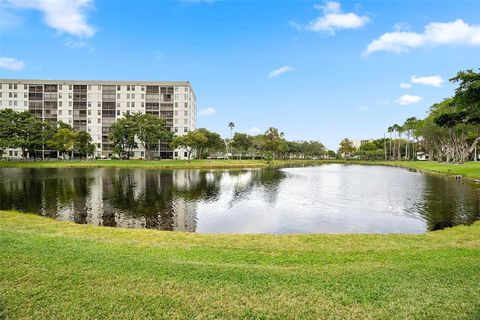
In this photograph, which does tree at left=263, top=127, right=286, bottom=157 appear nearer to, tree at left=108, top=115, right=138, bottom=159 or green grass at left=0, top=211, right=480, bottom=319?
tree at left=108, top=115, right=138, bottom=159

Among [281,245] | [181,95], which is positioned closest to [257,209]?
[281,245]

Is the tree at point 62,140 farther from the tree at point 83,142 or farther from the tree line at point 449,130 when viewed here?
the tree line at point 449,130

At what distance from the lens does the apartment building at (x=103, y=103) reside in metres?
121

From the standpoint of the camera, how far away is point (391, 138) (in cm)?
17788

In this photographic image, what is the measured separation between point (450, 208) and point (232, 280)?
83.2ft

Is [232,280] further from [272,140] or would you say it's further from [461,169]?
[272,140]

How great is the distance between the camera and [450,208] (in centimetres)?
2683

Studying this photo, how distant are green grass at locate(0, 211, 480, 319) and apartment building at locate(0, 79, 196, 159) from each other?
113942 mm

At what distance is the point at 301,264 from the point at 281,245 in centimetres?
364

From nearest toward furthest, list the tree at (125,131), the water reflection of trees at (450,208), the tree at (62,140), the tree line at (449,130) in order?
the water reflection of trees at (450,208)
the tree line at (449,130)
the tree at (62,140)
the tree at (125,131)

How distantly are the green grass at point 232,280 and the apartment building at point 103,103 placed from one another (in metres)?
114

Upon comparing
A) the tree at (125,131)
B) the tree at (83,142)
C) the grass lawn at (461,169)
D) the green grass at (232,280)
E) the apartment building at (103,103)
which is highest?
the apartment building at (103,103)

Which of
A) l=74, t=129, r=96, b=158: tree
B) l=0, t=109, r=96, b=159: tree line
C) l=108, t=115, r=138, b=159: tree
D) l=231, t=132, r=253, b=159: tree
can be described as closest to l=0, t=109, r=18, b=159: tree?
l=0, t=109, r=96, b=159: tree line

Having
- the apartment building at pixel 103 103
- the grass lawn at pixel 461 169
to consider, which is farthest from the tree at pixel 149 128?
the grass lawn at pixel 461 169
